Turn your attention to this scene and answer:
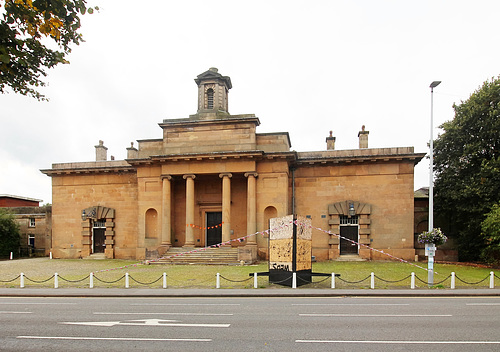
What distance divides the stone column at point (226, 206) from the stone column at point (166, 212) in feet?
14.5

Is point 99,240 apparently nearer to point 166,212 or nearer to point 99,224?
point 99,224

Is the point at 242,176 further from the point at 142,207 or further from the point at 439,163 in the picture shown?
the point at 439,163

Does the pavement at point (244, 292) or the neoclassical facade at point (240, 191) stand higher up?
the neoclassical facade at point (240, 191)

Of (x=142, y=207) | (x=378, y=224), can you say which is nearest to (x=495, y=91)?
(x=378, y=224)

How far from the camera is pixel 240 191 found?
30.2m

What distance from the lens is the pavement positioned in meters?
14.4

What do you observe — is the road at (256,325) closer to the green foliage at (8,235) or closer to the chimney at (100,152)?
the chimney at (100,152)

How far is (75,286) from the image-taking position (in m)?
17.2

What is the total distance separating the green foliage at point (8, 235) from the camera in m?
34.8

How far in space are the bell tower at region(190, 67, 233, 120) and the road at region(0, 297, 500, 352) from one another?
19.7 metres

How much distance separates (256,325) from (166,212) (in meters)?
20.9

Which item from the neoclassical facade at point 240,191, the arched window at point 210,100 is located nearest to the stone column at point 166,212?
the neoclassical facade at point 240,191

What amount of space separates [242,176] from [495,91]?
63.5 ft

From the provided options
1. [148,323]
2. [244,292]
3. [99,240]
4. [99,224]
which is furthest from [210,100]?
[148,323]
